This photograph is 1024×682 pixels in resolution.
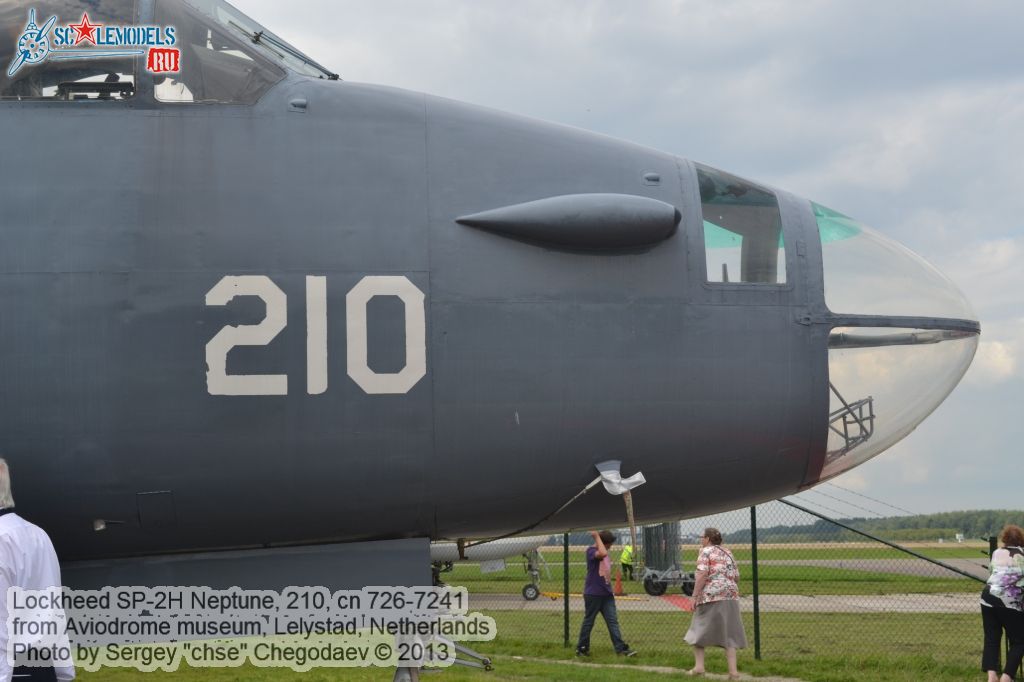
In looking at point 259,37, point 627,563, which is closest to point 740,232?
point 259,37

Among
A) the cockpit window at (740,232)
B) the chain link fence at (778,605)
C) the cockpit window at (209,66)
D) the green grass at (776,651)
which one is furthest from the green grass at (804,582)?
the cockpit window at (209,66)

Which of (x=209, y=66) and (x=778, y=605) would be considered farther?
(x=778, y=605)

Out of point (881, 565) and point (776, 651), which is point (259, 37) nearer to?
point (776, 651)

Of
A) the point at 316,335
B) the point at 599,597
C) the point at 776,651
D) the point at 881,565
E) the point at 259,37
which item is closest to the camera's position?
the point at 316,335

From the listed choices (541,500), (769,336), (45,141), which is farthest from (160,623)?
(769,336)

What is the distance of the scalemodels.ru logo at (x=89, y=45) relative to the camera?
5.08 metres

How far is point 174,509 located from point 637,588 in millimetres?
24221

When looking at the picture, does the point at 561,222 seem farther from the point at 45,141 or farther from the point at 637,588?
the point at 637,588

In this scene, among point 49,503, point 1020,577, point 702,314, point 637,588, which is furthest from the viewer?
point 637,588

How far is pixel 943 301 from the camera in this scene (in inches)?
218

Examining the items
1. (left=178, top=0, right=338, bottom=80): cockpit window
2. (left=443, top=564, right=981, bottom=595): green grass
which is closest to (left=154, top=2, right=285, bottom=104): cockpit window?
(left=178, top=0, right=338, bottom=80): cockpit window

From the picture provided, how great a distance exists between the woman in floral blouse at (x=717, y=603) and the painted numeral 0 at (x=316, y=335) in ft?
24.0

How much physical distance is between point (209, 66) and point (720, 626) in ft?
27.6

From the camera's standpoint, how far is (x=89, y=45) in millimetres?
5098
